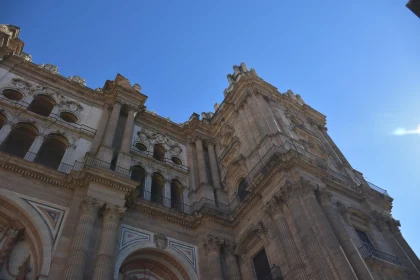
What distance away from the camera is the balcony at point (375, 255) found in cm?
1600

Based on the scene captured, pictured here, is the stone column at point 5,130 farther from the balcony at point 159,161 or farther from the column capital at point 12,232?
the balcony at point 159,161

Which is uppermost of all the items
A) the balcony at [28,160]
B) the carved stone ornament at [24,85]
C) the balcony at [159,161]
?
the carved stone ornament at [24,85]

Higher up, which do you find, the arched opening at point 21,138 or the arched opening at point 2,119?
the arched opening at point 2,119

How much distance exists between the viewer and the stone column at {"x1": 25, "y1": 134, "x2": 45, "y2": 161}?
1759 centimetres

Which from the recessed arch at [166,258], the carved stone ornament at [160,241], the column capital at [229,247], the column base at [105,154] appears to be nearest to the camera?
the recessed arch at [166,258]

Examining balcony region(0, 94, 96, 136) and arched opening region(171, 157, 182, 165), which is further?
arched opening region(171, 157, 182, 165)

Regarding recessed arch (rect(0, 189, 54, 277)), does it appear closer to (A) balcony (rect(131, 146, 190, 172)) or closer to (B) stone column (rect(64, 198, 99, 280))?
(B) stone column (rect(64, 198, 99, 280))

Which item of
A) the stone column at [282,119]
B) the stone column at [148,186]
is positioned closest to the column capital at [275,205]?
the stone column at [282,119]

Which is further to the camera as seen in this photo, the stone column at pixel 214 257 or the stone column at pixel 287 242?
the stone column at pixel 214 257

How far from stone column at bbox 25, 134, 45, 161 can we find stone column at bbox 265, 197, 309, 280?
451 inches

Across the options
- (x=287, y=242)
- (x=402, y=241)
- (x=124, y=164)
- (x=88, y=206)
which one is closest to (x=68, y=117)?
(x=124, y=164)

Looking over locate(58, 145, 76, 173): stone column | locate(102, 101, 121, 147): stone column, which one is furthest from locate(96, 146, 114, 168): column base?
locate(58, 145, 76, 173): stone column

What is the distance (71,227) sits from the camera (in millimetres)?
14977

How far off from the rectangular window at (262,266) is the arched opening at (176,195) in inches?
212
